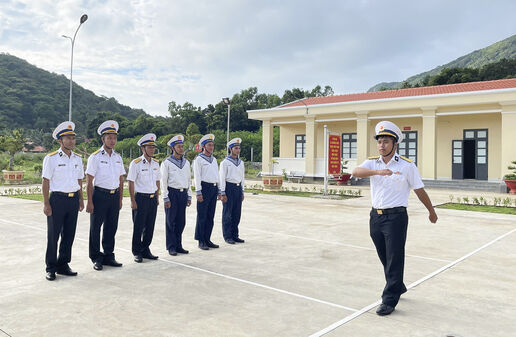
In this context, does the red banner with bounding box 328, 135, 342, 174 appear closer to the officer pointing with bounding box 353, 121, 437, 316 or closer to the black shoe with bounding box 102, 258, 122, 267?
the black shoe with bounding box 102, 258, 122, 267

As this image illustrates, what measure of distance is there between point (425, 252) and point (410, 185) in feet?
10.4

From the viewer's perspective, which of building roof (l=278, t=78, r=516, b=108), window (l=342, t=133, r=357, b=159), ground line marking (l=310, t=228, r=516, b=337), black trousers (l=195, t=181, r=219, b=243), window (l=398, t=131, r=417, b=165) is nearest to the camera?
ground line marking (l=310, t=228, r=516, b=337)

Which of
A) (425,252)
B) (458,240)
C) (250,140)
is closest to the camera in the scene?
(425,252)

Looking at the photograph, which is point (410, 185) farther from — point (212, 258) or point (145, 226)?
point (145, 226)

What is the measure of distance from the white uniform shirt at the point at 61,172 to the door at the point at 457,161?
22697 millimetres

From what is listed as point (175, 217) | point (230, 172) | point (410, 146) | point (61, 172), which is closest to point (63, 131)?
point (61, 172)

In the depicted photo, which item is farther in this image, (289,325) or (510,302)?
(510,302)

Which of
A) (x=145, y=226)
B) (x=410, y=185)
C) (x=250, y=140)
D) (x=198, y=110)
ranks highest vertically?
(x=198, y=110)

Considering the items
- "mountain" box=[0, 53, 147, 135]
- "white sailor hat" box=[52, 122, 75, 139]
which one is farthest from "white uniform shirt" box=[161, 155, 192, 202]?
"mountain" box=[0, 53, 147, 135]

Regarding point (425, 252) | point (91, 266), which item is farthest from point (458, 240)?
point (91, 266)

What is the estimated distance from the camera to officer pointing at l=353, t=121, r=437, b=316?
4082 millimetres

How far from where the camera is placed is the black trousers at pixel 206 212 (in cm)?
688

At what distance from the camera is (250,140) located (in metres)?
46.2

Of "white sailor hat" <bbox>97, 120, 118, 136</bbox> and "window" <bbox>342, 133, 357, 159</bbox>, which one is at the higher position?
"window" <bbox>342, 133, 357, 159</bbox>
